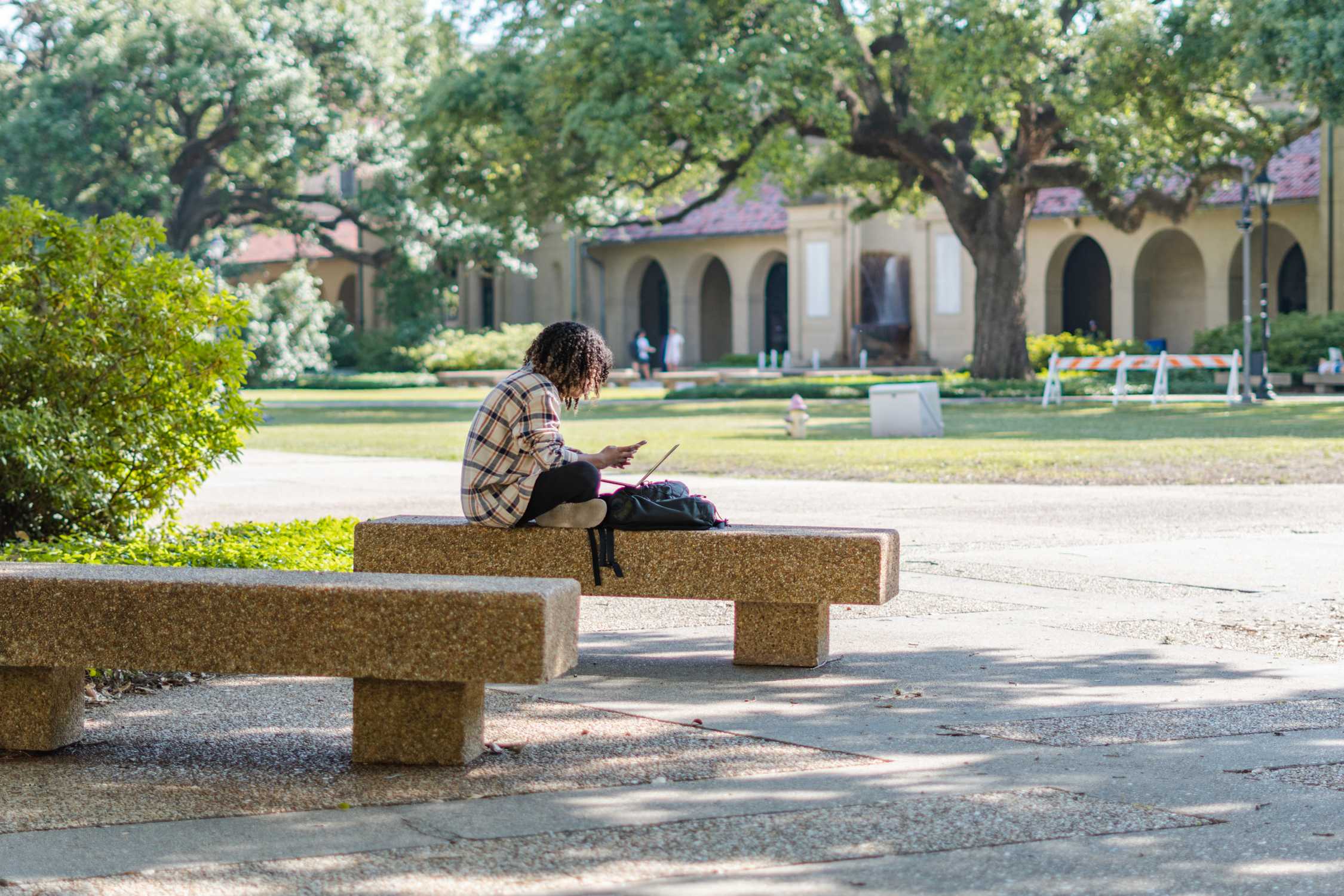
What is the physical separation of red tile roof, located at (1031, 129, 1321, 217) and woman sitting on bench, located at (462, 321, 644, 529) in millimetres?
31570

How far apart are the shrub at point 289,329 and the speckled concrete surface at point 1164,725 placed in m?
38.9

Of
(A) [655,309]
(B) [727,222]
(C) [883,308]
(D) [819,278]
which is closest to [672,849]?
(D) [819,278]

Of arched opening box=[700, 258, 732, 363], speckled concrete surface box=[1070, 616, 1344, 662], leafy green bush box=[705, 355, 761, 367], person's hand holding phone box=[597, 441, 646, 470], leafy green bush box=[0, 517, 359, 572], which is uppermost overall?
arched opening box=[700, 258, 732, 363]

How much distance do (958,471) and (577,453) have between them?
924cm

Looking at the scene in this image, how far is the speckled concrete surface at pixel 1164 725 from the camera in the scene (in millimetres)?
5098

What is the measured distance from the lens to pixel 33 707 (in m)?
5.01

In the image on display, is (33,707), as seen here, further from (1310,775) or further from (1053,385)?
(1053,385)

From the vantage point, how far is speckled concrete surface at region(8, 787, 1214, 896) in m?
3.71

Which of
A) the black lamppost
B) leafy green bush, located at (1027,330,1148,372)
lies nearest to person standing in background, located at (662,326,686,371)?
leafy green bush, located at (1027,330,1148,372)

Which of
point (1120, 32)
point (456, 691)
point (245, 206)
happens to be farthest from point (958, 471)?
point (245, 206)

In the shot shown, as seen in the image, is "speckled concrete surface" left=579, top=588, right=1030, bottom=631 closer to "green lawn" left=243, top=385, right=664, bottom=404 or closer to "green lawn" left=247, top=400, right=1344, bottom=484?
"green lawn" left=247, top=400, right=1344, bottom=484

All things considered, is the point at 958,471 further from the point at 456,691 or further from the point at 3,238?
the point at 456,691

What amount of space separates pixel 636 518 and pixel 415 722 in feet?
5.21

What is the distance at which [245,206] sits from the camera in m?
43.2
